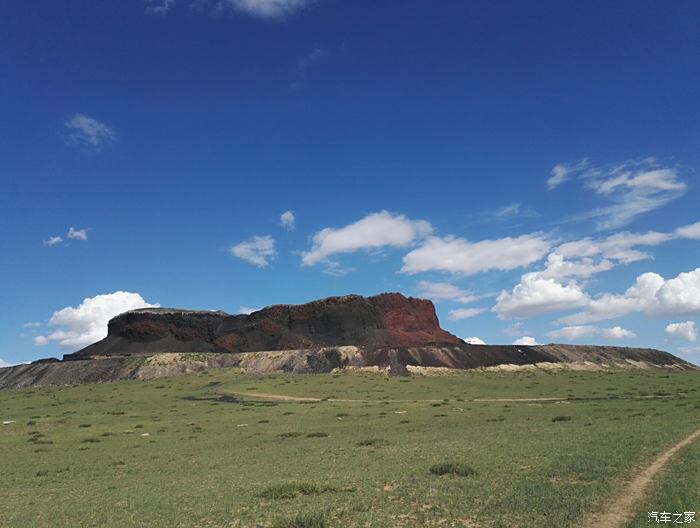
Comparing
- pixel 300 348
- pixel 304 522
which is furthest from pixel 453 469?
pixel 300 348

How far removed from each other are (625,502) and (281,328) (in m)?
161

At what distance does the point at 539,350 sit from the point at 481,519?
137 m

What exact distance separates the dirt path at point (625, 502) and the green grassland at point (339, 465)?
351 millimetres

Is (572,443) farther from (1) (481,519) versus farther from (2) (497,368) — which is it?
(2) (497,368)

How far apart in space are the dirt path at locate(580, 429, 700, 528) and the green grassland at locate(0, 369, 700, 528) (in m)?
0.35

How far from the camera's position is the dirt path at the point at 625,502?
516 inches

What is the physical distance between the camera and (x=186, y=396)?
84562 mm

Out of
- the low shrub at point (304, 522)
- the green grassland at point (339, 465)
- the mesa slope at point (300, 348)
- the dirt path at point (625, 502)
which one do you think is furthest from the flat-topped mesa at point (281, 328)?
the low shrub at point (304, 522)

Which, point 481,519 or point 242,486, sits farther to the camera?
point 242,486

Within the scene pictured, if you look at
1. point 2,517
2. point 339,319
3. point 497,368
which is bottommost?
point 2,517

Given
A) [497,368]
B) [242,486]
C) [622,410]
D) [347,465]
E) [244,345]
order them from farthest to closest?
[244,345]
[497,368]
[622,410]
[347,465]
[242,486]

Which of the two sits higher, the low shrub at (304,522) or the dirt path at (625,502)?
the dirt path at (625,502)

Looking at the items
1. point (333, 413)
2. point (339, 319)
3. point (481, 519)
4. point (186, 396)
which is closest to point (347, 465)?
point (481, 519)

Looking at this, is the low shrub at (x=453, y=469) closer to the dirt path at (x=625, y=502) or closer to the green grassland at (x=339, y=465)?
the green grassland at (x=339, y=465)
